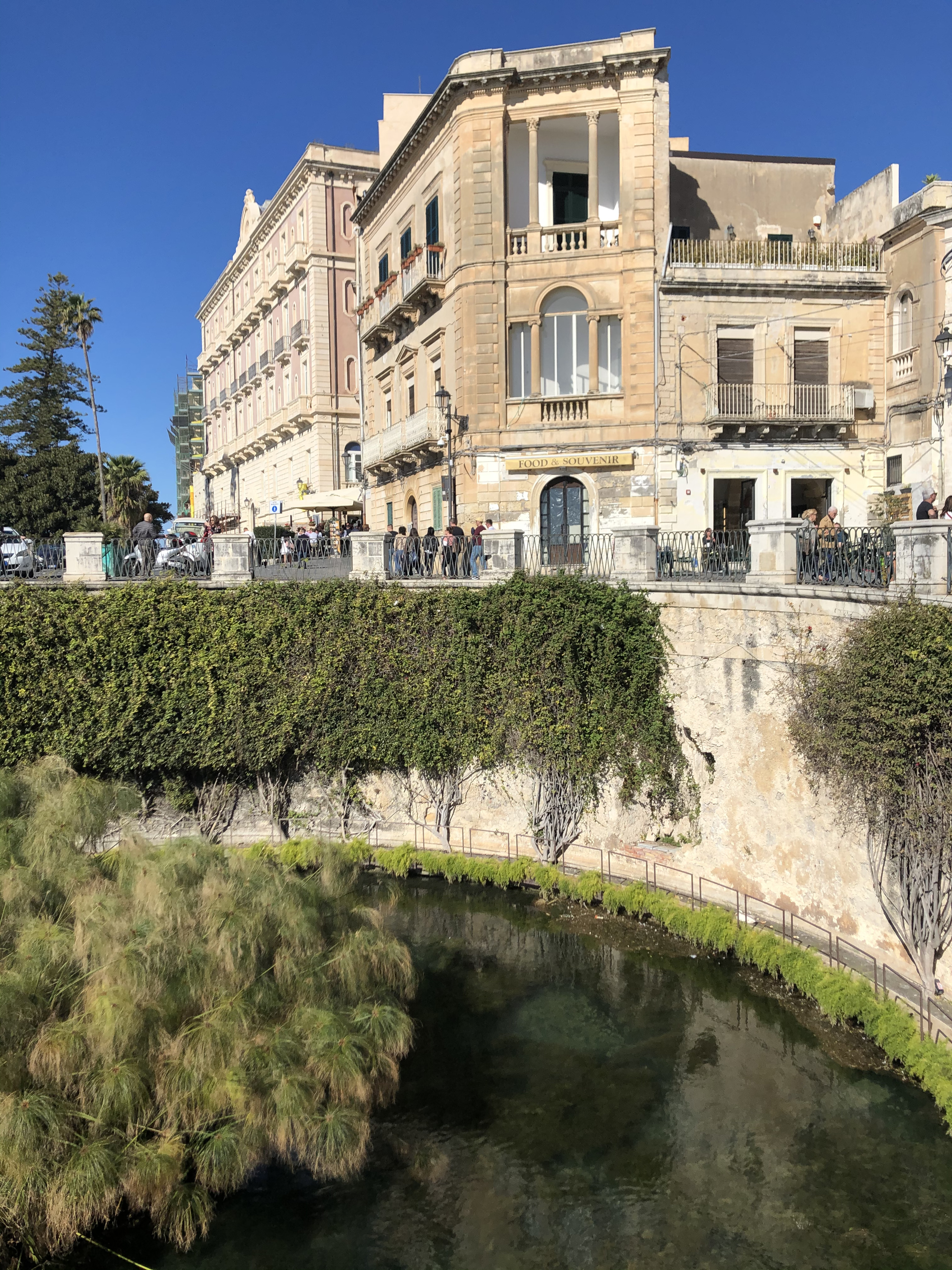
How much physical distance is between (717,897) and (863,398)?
12.4 metres

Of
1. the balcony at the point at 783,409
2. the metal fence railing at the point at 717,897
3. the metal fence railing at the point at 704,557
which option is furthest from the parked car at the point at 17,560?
the balcony at the point at 783,409

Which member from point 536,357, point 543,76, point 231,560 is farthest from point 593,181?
point 231,560

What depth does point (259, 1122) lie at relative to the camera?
779cm

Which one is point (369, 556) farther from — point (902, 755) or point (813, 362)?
point (813, 362)

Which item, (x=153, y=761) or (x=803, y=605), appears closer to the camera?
(x=803, y=605)

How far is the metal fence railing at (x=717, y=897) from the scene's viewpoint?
11.0m

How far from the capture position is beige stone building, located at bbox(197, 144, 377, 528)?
117ft

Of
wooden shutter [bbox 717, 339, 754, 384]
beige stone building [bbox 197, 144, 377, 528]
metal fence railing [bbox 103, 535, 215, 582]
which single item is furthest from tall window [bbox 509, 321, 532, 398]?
beige stone building [bbox 197, 144, 377, 528]

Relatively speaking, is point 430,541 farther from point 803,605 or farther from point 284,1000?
point 284,1000

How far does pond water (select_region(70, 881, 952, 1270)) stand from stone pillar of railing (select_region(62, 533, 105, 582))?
10198 mm

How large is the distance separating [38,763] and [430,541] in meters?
8.04

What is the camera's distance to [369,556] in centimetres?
1786

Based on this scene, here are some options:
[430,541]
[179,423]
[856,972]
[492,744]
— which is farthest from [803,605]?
[179,423]

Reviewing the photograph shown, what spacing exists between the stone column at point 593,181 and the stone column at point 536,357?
214 centimetres
